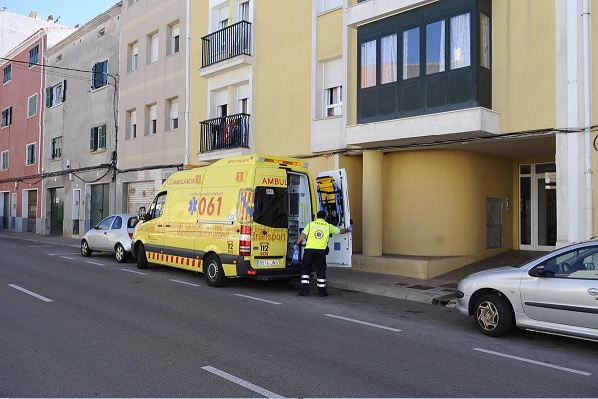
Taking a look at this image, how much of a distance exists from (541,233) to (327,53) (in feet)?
25.3

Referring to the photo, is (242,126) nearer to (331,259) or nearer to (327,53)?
(327,53)

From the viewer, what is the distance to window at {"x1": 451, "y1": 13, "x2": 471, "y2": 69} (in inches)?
469

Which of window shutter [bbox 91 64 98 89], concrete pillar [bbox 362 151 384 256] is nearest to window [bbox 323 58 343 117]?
concrete pillar [bbox 362 151 384 256]

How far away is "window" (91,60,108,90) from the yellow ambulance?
16.3m

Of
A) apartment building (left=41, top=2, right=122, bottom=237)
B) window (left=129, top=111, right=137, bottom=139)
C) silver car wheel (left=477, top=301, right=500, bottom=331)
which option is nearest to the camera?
silver car wheel (left=477, top=301, right=500, bottom=331)

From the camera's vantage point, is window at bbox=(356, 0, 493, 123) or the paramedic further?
window at bbox=(356, 0, 493, 123)

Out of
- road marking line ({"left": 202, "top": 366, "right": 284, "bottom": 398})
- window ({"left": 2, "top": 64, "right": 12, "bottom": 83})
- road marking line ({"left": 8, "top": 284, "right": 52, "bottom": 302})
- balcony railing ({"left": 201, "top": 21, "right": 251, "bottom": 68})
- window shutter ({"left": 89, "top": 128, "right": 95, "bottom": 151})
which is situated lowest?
road marking line ({"left": 202, "top": 366, "right": 284, "bottom": 398})

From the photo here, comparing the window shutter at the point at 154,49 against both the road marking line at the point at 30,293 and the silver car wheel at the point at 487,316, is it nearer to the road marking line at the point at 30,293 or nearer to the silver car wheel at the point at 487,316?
the road marking line at the point at 30,293

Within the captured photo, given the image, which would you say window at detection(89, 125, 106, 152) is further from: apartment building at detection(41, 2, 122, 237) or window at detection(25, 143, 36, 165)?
window at detection(25, 143, 36, 165)

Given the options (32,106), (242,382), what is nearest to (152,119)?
(32,106)

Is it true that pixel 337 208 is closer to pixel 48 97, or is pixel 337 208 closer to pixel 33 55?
pixel 48 97

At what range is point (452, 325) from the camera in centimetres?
832

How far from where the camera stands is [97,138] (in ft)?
89.1

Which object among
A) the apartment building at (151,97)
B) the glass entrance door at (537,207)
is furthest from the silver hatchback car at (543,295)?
the apartment building at (151,97)
